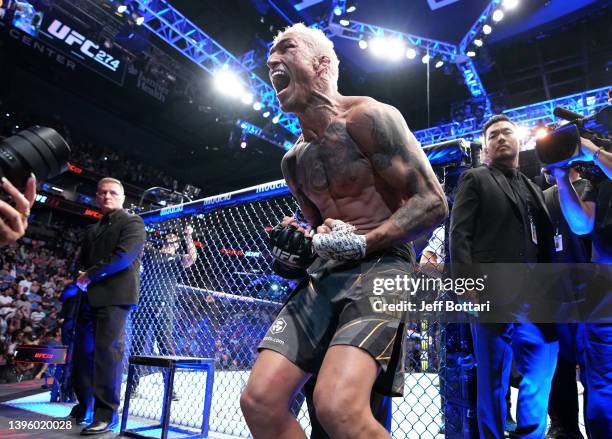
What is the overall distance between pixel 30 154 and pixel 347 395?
114cm

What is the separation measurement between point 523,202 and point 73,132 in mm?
16418

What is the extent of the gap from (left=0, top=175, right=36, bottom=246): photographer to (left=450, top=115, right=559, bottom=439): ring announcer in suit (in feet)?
5.65

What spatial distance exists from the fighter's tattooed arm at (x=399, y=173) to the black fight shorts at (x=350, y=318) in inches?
3.7

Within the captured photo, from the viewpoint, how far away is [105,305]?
3.17 metres

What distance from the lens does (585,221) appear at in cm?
212

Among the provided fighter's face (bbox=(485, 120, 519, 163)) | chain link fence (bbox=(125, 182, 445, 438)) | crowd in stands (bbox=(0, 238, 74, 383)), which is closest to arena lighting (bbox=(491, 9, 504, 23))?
chain link fence (bbox=(125, 182, 445, 438))

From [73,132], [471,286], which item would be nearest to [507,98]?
[471,286]

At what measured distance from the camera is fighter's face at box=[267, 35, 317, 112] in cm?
163

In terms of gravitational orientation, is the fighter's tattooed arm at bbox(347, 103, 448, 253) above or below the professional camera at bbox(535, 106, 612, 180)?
below

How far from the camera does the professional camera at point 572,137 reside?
6.19 feet

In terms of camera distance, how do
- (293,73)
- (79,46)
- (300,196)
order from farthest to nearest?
(79,46)
(300,196)
(293,73)

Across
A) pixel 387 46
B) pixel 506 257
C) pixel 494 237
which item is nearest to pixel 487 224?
pixel 494 237

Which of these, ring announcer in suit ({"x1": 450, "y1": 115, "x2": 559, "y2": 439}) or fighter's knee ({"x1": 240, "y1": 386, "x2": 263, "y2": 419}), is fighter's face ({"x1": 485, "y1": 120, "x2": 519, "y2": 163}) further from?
fighter's knee ({"x1": 240, "y1": 386, "x2": 263, "y2": 419})

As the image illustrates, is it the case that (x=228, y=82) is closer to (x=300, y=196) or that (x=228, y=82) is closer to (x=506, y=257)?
(x=300, y=196)
